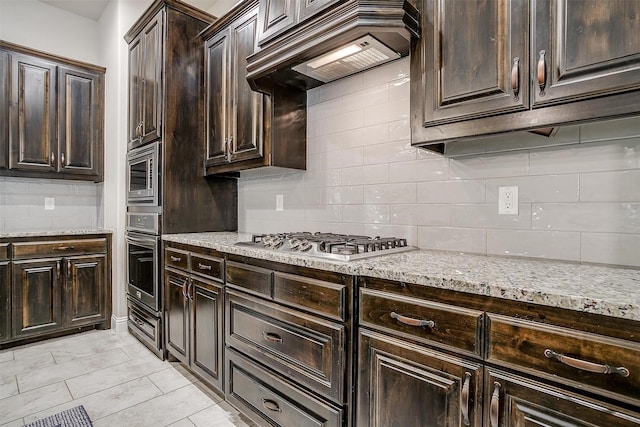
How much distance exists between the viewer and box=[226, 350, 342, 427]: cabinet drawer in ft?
4.63

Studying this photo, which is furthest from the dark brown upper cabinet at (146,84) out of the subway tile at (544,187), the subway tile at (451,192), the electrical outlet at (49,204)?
the subway tile at (544,187)

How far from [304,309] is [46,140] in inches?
130

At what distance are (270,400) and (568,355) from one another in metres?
1.28

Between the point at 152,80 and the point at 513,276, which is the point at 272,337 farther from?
the point at 152,80

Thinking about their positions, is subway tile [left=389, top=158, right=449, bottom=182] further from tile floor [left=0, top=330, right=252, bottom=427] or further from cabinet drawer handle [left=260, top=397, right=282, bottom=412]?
tile floor [left=0, top=330, right=252, bottom=427]

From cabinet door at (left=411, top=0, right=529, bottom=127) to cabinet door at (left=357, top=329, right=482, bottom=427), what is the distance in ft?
2.86

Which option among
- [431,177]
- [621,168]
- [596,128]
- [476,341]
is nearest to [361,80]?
[431,177]

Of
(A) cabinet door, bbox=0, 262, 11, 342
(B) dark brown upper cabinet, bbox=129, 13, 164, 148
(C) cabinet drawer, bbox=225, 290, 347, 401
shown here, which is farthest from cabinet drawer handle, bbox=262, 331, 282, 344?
(A) cabinet door, bbox=0, 262, 11, 342

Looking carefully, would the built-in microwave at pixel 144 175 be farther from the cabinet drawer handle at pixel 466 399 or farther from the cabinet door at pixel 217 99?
the cabinet drawer handle at pixel 466 399

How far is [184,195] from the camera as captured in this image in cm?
271

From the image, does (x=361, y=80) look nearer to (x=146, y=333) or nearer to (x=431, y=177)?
(x=431, y=177)

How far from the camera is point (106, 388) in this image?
2.23 m

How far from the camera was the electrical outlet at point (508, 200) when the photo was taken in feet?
4.87

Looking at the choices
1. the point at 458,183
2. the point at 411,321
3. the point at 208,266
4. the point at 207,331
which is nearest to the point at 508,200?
the point at 458,183
